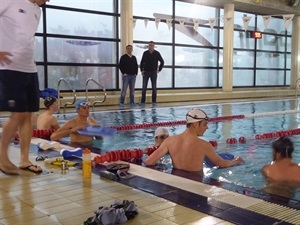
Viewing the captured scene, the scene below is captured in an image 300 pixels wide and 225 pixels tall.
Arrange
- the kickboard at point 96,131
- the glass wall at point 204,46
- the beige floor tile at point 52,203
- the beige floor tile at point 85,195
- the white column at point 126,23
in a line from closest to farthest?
1. the beige floor tile at point 52,203
2. the beige floor tile at point 85,195
3. the kickboard at point 96,131
4. the white column at point 126,23
5. the glass wall at point 204,46

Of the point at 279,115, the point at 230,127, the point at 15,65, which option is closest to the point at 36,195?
the point at 15,65

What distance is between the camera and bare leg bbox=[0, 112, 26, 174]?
3883mm

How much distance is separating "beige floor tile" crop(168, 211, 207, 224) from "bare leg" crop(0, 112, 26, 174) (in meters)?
1.86

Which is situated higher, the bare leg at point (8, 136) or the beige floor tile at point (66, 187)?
the bare leg at point (8, 136)

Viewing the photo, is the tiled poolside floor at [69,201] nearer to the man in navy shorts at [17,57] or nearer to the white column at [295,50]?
the man in navy shorts at [17,57]

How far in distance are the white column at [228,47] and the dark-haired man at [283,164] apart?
1332 centimetres

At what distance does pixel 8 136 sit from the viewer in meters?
3.93

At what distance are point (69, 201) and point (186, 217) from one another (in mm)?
965

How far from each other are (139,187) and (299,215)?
4.50 ft

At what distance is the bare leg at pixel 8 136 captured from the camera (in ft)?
12.7

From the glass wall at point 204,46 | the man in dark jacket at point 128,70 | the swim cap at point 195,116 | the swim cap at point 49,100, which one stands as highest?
the glass wall at point 204,46

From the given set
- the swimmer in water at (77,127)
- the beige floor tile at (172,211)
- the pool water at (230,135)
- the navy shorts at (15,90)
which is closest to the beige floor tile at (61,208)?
the beige floor tile at (172,211)

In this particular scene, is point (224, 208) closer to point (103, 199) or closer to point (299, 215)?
point (299, 215)

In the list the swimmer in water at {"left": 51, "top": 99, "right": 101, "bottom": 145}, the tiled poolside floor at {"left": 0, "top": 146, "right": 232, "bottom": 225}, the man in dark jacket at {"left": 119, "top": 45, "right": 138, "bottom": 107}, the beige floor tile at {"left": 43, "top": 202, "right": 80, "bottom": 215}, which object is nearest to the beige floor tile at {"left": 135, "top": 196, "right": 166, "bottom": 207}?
the tiled poolside floor at {"left": 0, "top": 146, "right": 232, "bottom": 225}
